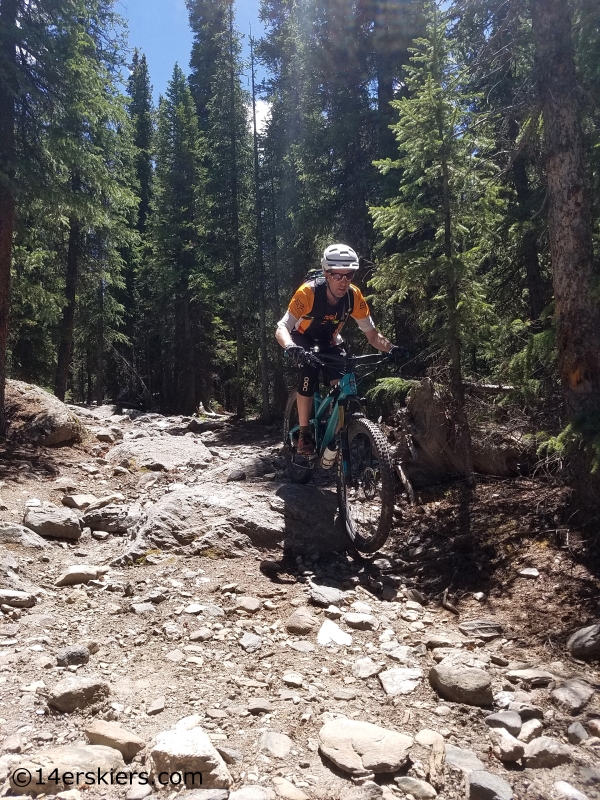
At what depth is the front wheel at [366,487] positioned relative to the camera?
5262mm

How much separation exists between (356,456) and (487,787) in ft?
11.3

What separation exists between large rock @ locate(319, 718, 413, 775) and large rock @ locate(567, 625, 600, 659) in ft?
5.14

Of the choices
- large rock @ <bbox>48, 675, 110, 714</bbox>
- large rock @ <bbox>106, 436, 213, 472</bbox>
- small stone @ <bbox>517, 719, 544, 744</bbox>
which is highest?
large rock @ <bbox>106, 436, 213, 472</bbox>

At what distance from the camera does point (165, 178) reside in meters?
25.6

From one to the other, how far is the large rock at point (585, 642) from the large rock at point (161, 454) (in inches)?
244

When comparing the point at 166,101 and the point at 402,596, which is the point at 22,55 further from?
the point at 166,101

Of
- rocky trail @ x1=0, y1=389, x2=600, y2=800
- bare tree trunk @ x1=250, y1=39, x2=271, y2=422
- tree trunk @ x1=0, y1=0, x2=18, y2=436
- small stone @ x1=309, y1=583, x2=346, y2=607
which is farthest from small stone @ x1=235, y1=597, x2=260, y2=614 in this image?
bare tree trunk @ x1=250, y1=39, x2=271, y2=422

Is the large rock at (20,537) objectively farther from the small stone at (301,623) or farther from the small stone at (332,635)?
the small stone at (332,635)

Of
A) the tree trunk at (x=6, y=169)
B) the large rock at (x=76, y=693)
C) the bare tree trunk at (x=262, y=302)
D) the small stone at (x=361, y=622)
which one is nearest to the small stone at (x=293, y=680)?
the small stone at (x=361, y=622)

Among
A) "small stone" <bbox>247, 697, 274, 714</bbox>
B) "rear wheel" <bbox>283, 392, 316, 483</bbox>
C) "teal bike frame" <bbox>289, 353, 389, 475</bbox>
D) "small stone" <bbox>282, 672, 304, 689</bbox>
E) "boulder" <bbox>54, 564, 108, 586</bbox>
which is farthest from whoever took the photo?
"rear wheel" <bbox>283, 392, 316, 483</bbox>

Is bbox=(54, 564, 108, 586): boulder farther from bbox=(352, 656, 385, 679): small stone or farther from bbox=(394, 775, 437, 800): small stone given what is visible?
bbox=(394, 775, 437, 800): small stone

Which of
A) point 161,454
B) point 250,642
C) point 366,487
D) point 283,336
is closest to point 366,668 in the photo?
point 250,642

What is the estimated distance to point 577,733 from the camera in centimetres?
303

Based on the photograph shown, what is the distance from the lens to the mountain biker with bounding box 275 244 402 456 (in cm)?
575
